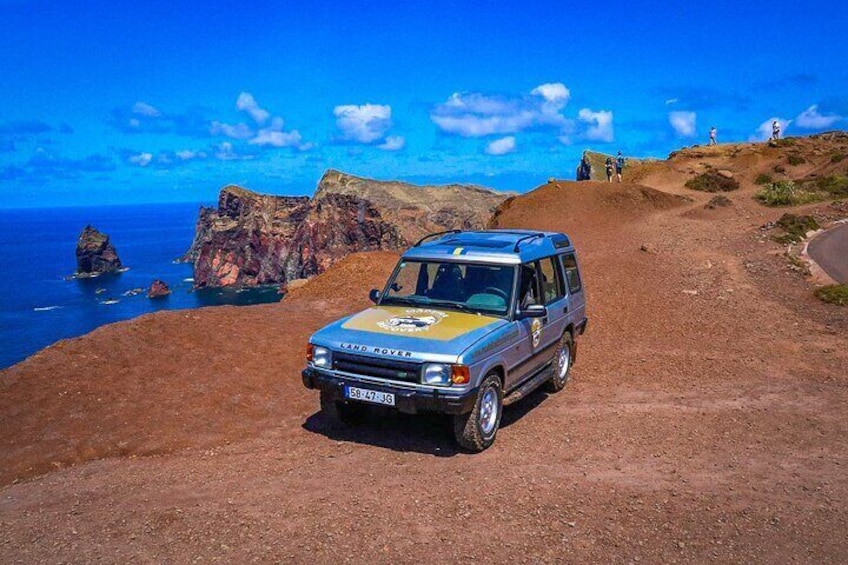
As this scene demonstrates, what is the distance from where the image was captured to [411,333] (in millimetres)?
7355

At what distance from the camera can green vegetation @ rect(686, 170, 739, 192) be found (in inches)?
1628

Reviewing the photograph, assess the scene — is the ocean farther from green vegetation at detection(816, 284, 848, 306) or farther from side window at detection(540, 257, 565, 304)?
green vegetation at detection(816, 284, 848, 306)

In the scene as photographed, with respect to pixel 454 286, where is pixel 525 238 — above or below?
above

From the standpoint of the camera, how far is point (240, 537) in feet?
18.1

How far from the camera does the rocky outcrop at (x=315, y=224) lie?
12112 centimetres

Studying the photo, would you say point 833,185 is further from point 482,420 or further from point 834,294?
point 482,420

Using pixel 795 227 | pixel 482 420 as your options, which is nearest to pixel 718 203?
pixel 795 227

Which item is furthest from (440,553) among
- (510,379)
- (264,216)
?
(264,216)

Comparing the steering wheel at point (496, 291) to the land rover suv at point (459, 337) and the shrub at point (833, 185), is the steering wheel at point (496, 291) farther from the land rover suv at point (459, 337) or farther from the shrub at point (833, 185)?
the shrub at point (833, 185)

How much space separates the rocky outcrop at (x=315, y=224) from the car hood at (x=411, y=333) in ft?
358

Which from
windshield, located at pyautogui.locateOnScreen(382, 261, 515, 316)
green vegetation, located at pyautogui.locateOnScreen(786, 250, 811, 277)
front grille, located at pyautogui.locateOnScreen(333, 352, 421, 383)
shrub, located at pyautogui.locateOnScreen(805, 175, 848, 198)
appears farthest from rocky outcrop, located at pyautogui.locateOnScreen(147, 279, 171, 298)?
front grille, located at pyautogui.locateOnScreen(333, 352, 421, 383)

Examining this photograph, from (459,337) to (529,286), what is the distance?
1.88 m

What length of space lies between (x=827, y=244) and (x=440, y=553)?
23.5 m

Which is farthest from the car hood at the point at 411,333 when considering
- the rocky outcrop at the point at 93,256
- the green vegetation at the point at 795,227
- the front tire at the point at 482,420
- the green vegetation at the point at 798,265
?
the rocky outcrop at the point at 93,256
